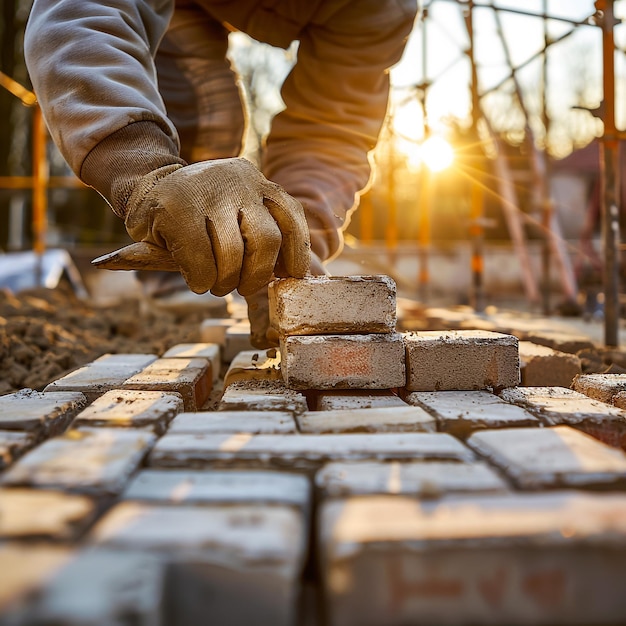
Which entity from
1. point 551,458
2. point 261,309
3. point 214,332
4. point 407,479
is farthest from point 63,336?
point 551,458

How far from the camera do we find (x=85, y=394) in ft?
6.44

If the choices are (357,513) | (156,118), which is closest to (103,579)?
(357,513)

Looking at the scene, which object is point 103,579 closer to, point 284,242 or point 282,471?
point 282,471

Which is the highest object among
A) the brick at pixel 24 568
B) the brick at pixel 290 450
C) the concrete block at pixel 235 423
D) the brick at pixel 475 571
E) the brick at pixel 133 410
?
the brick at pixel 133 410

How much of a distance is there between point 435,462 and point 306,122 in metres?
2.45

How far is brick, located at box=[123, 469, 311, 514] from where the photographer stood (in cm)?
107

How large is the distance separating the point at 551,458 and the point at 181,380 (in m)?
1.15

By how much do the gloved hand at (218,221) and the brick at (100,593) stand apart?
3.22 ft

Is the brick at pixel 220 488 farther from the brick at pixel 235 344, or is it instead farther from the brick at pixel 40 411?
the brick at pixel 235 344

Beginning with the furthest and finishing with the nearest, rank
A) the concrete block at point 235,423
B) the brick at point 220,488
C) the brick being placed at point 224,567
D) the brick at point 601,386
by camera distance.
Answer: the brick at point 601,386, the concrete block at point 235,423, the brick at point 220,488, the brick being placed at point 224,567

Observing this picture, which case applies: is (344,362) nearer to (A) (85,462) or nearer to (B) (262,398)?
(B) (262,398)

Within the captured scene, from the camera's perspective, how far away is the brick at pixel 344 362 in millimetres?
1879

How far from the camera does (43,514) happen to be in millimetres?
990

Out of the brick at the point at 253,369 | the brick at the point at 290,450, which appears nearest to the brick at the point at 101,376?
the brick at the point at 253,369
